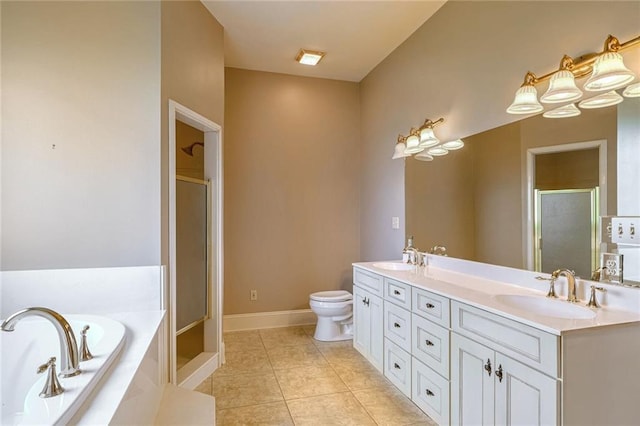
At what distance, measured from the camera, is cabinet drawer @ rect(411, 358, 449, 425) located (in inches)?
72.2

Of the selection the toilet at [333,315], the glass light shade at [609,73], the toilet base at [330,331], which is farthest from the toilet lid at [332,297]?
the glass light shade at [609,73]

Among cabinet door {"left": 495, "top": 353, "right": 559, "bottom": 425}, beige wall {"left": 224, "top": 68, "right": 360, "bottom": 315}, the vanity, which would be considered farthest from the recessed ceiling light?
cabinet door {"left": 495, "top": 353, "right": 559, "bottom": 425}

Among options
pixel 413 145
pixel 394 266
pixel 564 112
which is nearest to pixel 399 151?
pixel 413 145

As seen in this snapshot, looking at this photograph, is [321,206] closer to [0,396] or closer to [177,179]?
[177,179]

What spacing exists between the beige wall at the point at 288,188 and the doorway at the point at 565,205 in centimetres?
227

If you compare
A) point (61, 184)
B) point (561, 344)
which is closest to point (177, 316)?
point (61, 184)

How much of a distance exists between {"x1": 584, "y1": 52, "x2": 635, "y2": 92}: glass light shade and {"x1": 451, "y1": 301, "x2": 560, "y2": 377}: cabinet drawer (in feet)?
3.74

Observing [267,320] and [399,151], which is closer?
[399,151]

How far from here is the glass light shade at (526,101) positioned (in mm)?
1837

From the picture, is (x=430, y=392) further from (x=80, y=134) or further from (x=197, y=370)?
(x=80, y=134)

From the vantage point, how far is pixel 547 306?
1.66 meters

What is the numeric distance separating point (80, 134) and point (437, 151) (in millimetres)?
2519

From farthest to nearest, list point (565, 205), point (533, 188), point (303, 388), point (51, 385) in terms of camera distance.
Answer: point (303, 388) → point (533, 188) → point (565, 205) → point (51, 385)

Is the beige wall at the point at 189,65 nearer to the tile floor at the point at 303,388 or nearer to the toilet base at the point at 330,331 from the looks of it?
the tile floor at the point at 303,388
